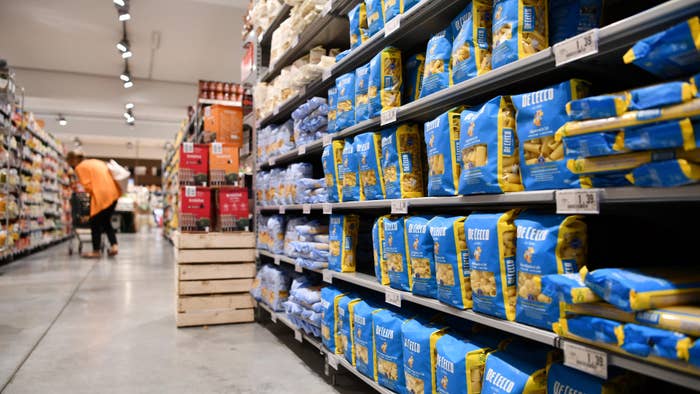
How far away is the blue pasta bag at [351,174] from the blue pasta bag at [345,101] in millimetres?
123

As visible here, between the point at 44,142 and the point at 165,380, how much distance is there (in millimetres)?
11142

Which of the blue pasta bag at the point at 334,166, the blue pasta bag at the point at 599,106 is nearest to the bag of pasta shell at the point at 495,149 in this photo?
the blue pasta bag at the point at 599,106

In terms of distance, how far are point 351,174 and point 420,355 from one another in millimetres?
1093

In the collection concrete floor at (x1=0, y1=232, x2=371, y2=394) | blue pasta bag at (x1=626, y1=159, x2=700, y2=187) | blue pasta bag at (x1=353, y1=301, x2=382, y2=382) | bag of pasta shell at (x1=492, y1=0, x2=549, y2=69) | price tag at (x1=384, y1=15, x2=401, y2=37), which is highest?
price tag at (x1=384, y1=15, x2=401, y2=37)

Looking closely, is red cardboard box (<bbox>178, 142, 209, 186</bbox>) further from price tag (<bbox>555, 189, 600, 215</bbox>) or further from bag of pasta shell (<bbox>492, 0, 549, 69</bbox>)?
price tag (<bbox>555, 189, 600, 215</bbox>)

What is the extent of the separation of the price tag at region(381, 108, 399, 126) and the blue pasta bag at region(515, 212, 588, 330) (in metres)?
0.96

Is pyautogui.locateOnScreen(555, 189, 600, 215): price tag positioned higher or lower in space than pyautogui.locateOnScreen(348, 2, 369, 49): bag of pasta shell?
lower

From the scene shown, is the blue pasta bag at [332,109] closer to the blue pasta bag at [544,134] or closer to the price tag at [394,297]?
the price tag at [394,297]

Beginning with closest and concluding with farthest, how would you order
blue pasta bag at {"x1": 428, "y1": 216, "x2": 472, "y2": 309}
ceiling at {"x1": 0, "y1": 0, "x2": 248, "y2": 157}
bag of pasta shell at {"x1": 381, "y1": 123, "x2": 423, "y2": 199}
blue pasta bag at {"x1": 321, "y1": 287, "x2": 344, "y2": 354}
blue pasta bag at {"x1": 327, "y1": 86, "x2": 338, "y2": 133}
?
blue pasta bag at {"x1": 428, "y1": 216, "x2": 472, "y2": 309}, bag of pasta shell at {"x1": 381, "y1": 123, "x2": 423, "y2": 199}, blue pasta bag at {"x1": 321, "y1": 287, "x2": 344, "y2": 354}, blue pasta bag at {"x1": 327, "y1": 86, "x2": 338, "y2": 133}, ceiling at {"x1": 0, "y1": 0, "x2": 248, "y2": 157}

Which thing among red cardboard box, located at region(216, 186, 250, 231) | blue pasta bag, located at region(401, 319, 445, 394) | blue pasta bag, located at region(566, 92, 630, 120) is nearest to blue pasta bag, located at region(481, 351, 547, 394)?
blue pasta bag, located at region(401, 319, 445, 394)

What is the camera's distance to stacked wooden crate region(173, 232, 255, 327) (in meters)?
4.36

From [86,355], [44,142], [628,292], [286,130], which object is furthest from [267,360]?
[44,142]

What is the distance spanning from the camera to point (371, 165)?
102 inches

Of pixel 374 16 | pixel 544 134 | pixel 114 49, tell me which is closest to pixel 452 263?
pixel 544 134
